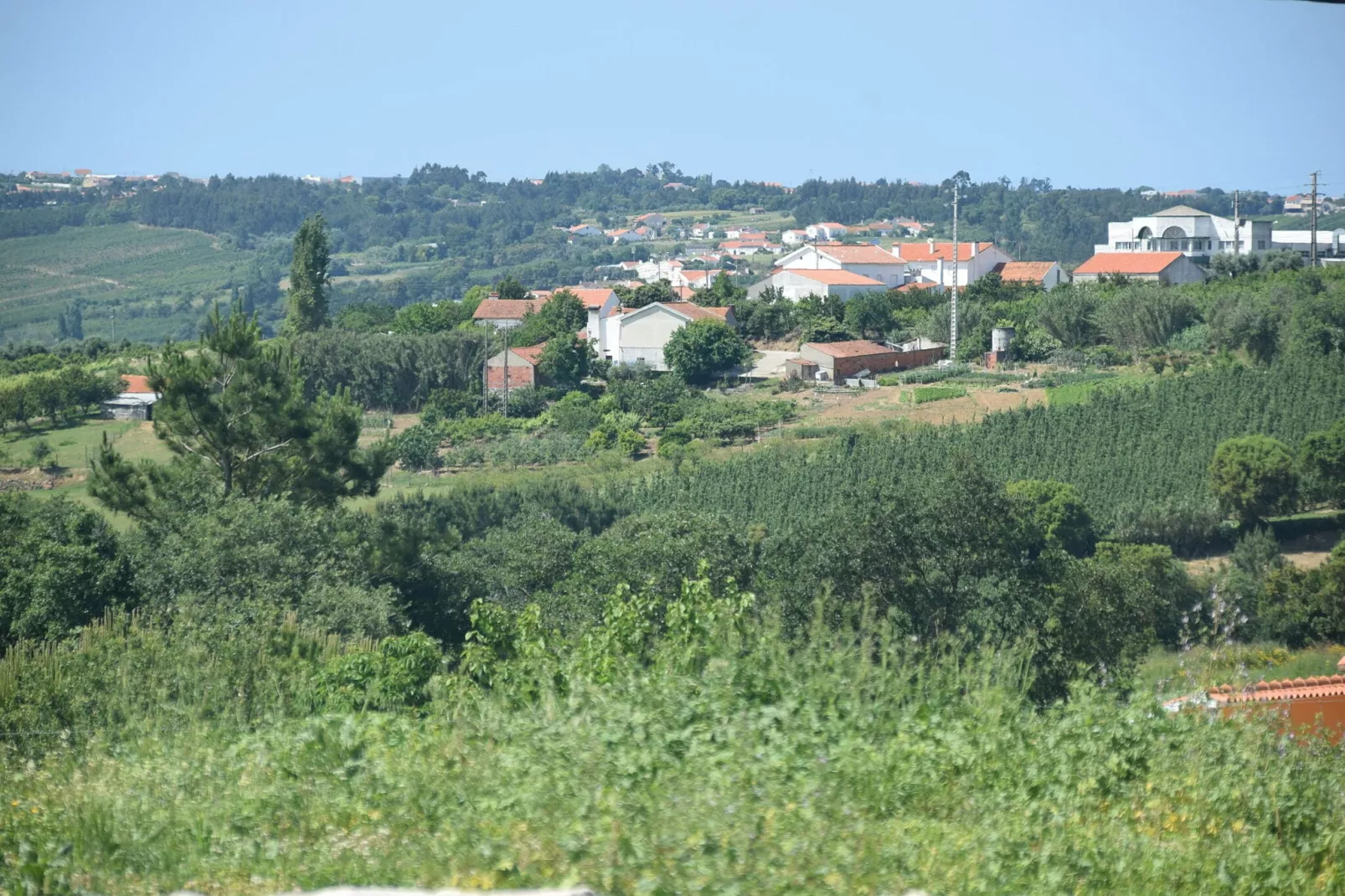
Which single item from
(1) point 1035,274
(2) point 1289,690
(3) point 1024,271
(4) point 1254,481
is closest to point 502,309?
(3) point 1024,271

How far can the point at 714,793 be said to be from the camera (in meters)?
3.39

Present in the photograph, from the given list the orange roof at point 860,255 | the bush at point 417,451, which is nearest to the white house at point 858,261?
the orange roof at point 860,255

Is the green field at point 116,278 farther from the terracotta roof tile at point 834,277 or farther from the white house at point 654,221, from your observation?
the white house at point 654,221

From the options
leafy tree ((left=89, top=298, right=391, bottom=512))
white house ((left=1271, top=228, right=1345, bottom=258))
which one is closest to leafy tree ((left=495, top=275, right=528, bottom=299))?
white house ((left=1271, top=228, right=1345, bottom=258))

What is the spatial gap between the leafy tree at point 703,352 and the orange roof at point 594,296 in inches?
280

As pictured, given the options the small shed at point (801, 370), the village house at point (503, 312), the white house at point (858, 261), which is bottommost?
the small shed at point (801, 370)

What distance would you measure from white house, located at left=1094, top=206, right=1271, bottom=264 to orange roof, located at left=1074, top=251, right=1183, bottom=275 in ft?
18.1

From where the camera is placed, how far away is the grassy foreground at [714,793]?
10.5 feet

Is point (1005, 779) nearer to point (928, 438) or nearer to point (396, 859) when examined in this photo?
point (396, 859)

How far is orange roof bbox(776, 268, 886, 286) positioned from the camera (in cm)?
4456

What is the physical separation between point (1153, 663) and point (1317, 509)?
11.4m

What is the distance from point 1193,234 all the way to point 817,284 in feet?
51.3

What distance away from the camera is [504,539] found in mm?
15656

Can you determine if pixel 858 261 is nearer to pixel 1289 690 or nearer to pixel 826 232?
pixel 1289 690
